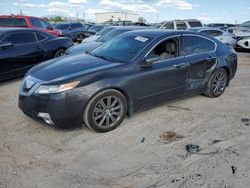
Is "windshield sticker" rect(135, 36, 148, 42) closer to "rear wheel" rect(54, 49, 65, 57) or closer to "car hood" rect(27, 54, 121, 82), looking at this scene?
"car hood" rect(27, 54, 121, 82)

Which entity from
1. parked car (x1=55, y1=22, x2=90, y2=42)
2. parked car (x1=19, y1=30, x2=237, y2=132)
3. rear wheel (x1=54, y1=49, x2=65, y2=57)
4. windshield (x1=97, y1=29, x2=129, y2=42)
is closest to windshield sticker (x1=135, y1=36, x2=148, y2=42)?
parked car (x1=19, y1=30, x2=237, y2=132)

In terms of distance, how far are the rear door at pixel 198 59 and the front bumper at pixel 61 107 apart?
2.32 metres

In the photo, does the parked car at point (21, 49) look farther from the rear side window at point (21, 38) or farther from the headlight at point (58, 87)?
the headlight at point (58, 87)

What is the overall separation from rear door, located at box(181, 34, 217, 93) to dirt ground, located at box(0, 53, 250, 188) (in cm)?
57

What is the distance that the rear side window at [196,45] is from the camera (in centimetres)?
564

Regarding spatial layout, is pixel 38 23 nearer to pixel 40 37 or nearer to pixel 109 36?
pixel 109 36

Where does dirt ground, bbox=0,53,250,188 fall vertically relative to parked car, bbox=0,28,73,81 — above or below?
below

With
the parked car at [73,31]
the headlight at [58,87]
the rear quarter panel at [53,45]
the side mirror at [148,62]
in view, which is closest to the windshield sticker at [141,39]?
the side mirror at [148,62]

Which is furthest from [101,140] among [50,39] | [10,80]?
[50,39]

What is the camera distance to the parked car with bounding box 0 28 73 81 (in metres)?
7.50

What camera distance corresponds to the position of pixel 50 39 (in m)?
9.17

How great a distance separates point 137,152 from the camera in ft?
13.0

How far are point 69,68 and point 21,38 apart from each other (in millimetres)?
4116

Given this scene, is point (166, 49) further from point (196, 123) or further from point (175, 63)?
point (196, 123)
